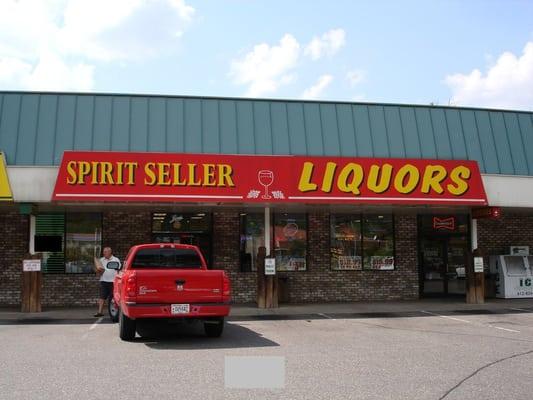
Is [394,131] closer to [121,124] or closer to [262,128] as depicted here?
[262,128]

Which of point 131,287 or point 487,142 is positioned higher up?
point 487,142

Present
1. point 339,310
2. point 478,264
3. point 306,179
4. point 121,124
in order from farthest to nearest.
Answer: point 478,264, point 121,124, point 339,310, point 306,179

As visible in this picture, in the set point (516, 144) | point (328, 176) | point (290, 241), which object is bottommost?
point (290, 241)

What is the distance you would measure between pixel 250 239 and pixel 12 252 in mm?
7406

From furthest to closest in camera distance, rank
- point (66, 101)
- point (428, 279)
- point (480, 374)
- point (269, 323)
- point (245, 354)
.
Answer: point (428, 279), point (66, 101), point (269, 323), point (245, 354), point (480, 374)

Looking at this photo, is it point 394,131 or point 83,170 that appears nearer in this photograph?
point 83,170

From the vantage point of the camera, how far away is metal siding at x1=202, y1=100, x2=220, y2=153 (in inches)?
676

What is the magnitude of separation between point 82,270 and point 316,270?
7.50 metres

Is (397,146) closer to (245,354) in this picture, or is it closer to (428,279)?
(428,279)

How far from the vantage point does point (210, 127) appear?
17.4m

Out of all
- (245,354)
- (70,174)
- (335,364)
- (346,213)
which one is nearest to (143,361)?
(245,354)

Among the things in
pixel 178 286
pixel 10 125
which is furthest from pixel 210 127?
pixel 178 286

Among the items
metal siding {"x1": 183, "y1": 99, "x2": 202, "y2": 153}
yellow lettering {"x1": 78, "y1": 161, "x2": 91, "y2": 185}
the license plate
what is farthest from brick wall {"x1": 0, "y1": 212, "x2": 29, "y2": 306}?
the license plate

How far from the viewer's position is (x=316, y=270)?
19.0 metres
